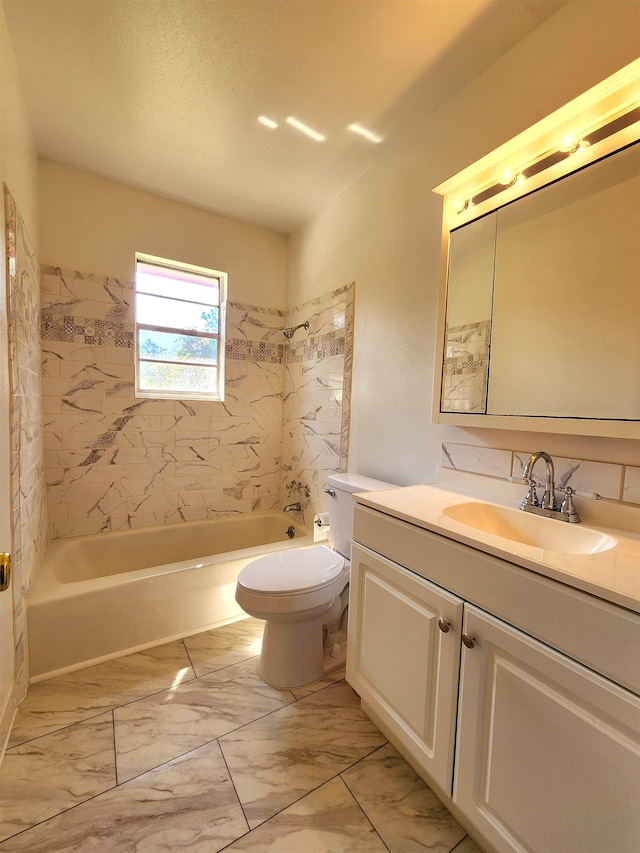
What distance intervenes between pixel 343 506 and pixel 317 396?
908 mm

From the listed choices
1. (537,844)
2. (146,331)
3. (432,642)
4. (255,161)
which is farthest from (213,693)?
(255,161)

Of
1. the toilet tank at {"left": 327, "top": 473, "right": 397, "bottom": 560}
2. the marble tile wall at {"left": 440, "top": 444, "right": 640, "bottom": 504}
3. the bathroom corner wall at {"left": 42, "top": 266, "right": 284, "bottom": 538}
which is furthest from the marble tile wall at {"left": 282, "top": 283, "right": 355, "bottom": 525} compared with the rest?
the marble tile wall at {"left": 440, "top": 444, "right": 640, "bottom": 504}

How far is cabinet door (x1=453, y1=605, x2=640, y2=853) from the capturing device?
65 centimetres

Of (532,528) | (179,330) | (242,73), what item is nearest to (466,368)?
(532,528)

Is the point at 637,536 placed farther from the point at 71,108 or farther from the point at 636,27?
the point at 71,108

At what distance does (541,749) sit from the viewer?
751 millimetres

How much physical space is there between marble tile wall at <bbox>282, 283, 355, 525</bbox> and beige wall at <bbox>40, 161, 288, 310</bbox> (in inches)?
17.4

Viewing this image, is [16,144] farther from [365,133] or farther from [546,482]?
[546,482]

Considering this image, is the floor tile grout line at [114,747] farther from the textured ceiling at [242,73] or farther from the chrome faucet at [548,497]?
the textured ceiling at [242,73]

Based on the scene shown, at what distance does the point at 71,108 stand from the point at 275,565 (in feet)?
7.62

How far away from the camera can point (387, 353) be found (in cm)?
187

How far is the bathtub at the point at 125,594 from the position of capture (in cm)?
158

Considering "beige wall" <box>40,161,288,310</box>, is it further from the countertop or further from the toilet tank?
the countertop

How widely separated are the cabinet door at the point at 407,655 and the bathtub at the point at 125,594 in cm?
92
